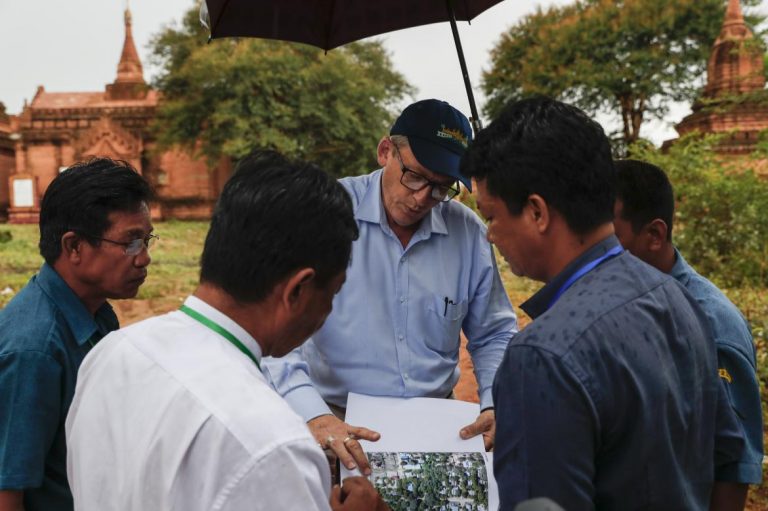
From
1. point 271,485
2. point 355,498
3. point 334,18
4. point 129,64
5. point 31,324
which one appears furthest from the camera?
point 129,64

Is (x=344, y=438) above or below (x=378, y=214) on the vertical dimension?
below

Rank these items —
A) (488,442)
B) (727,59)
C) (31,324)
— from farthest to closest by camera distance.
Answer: (727,59)
(488,442)
(31,324)

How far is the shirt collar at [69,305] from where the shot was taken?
65.6 inches

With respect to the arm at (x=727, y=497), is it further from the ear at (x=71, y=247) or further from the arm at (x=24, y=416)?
the ear at (x=71, y=247)

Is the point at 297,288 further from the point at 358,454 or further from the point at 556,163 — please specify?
the point at 358,454

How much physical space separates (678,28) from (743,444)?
2432 cm

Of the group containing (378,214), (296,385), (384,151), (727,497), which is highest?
(384,151)

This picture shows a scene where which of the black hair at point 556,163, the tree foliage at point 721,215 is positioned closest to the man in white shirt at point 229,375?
the black hair at point 556,163

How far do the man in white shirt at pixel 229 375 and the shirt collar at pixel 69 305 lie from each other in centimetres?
50

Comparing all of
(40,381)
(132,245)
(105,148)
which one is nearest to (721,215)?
(132,245)

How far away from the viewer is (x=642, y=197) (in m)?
1.83

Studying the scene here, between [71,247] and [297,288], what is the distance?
0.88 meters

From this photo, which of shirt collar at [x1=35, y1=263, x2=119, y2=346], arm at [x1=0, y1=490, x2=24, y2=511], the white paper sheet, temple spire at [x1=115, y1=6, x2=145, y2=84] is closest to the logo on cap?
the white paper sheet

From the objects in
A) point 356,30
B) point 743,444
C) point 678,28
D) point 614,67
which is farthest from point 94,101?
point 743,444
